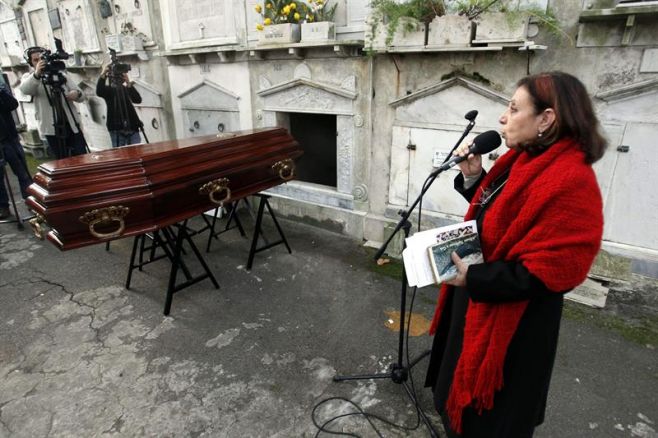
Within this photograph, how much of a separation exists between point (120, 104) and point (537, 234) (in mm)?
5702

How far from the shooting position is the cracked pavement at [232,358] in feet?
7.43

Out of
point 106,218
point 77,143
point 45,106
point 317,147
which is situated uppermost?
point 45,106

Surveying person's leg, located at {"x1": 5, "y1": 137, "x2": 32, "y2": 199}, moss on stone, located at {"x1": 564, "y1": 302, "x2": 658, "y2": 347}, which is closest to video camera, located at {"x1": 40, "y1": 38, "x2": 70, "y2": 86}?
person's leg, located at {"x1": 5, "y1": 137, "x2": 32, "y2": 199}

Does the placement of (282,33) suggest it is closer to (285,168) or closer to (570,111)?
(285,168)

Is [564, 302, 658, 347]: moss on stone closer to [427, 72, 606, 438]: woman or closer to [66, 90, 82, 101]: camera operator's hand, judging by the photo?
[427, 72, 606, 438]: woman

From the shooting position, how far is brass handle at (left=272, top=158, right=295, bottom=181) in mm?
3702

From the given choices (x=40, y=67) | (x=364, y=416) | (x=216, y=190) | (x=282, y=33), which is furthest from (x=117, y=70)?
(x=364, y=416)

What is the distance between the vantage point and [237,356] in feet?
9.12

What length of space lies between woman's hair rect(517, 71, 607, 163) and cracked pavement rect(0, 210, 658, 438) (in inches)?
69.3

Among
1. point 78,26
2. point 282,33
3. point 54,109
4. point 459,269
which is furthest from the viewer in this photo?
point 78,26

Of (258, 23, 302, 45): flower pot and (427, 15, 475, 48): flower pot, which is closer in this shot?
(427, 15, 475, 48): flower pot

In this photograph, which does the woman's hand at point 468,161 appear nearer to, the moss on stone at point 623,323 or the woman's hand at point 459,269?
the woman's hand at point 459,269

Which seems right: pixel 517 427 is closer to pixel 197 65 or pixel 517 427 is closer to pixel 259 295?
pixel 259 295

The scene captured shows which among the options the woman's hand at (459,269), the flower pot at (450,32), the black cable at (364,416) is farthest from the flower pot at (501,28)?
the black cable at (364,416)
